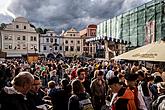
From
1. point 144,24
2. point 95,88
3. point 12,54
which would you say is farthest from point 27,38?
point 95,88

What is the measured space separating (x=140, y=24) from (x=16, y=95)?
142 ft

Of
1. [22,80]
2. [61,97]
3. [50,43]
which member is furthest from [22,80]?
[50,43]

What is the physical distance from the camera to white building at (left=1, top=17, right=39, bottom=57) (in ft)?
261

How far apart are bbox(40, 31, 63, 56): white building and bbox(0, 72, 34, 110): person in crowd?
8446 cm

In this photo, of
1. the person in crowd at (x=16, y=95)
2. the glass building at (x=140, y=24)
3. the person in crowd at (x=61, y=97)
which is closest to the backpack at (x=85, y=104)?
the person in crowd at (x=61, y=97)

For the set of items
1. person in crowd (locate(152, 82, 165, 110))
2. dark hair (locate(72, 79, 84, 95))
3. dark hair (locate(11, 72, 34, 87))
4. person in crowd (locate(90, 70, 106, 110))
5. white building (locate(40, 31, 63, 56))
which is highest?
white building (locate(40, 31, 63, 56))

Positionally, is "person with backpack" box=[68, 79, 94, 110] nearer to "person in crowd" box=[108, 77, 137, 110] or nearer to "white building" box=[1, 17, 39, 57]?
"person in crowd" box=[108, 77, 137, 110]

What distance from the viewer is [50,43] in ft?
296

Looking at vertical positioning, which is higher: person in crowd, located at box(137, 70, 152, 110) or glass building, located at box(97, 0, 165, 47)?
glass building, located at box(97, 0, 165, 47)

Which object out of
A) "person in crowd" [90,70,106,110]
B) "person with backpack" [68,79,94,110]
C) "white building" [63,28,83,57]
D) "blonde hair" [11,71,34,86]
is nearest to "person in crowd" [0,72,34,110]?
"blonde hair" [11,71,34,86]

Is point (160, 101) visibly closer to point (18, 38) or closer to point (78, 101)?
point (78, 101)

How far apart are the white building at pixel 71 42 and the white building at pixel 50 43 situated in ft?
5.73

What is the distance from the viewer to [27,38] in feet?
274

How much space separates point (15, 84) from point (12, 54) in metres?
77.9
